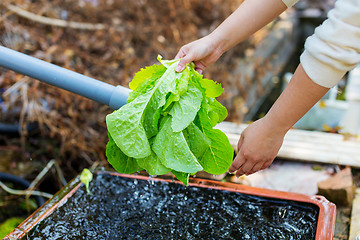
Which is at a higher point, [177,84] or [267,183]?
[177,84]

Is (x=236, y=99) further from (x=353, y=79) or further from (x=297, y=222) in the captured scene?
(x=297, y=222)

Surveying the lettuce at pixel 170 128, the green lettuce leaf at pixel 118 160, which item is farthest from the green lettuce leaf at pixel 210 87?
the green lettuce leaf at pixel 118 160

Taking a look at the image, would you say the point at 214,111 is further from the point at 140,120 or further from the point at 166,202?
the point at 166,202

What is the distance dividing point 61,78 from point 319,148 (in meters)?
2.13

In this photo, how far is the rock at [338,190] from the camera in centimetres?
246

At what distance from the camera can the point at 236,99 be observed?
209 inches

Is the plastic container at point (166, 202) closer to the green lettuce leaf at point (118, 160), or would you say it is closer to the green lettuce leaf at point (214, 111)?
the green lettuce leaf at point (118, 160)

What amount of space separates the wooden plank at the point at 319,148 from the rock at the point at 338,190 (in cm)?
31

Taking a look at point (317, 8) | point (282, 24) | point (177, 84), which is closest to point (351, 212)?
point (177, 84)

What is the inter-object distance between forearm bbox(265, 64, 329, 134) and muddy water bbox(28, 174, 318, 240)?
68 cm

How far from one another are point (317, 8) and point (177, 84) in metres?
8.52

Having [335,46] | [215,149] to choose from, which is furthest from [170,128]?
[335,46]

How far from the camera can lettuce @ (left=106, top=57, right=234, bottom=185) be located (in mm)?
1740

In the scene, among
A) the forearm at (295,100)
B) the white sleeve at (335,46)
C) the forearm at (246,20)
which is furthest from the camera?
the forearm at (246,20)
